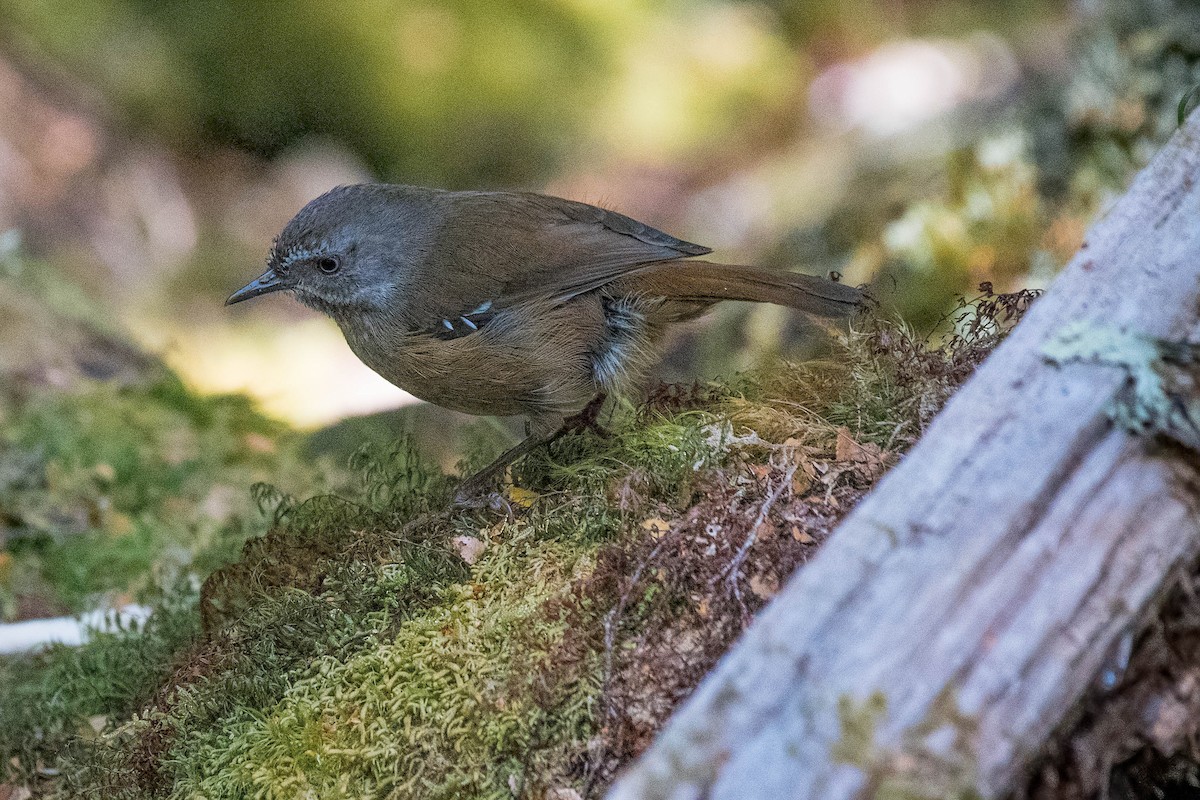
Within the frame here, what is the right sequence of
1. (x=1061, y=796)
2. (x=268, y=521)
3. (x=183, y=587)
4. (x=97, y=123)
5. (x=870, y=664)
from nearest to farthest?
(x=870, y=664)
(x=1061, y=796)
(x=183, y=587)
(x=268, y=521)
(x=97, y=123)

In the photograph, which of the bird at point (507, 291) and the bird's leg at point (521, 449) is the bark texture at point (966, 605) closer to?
the bird's leg at point (521, 449)

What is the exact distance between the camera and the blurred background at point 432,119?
7.63m

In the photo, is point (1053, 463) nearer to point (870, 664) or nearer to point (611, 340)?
point (870, 664)

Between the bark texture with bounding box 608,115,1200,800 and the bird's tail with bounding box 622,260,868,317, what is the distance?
1547 millimetres

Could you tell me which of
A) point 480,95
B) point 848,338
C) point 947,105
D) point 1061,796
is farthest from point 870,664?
point 947,105

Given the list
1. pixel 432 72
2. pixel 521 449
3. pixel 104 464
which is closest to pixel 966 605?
pixel 521 449

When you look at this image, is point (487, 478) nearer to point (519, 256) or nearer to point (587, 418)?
point (587, 418)

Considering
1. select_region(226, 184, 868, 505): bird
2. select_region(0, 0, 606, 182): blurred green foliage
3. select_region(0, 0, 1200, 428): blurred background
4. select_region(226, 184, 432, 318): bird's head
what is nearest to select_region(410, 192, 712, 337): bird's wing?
select_region(226, 184, 868, 505): bird

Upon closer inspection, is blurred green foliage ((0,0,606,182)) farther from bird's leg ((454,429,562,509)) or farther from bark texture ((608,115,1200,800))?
bark texture ((608,115,1200,800))

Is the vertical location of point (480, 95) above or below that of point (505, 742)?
above

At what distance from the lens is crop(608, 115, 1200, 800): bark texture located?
5.32 ft

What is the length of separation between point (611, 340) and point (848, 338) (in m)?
1.01

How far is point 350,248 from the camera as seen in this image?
12.7 ft

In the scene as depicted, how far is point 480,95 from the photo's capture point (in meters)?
8.45
